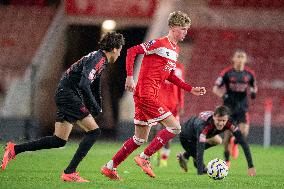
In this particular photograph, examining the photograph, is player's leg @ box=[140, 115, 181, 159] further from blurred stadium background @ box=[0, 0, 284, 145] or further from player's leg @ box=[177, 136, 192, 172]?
blurred stadium background @ box=[0, 0, 284, 145]

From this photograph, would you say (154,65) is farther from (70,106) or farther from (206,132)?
(206,132)

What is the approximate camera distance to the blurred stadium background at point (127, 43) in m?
21.7

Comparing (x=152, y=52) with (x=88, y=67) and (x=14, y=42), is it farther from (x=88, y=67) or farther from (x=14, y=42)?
(x=14, y=42)

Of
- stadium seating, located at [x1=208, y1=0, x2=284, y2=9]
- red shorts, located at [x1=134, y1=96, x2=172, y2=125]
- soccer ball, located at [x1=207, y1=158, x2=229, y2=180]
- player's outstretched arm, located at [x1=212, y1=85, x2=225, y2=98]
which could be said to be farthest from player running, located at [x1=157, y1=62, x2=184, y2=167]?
stadium seating, located at [x1=208, y1=0, x2=284, y2=9]

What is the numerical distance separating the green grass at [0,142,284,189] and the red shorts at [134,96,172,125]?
721mm

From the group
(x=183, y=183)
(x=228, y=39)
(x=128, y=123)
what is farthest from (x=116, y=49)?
(x=228, y=39)

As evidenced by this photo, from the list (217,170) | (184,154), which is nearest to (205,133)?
(184,154)

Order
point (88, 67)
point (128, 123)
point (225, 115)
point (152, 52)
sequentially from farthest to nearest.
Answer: point (128, 123) → point (225, 115) → point (152, 52) → point (88, 67)

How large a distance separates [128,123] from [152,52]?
10968mm

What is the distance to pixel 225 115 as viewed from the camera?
1100 cm

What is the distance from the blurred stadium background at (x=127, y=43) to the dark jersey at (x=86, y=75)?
10.7 meters

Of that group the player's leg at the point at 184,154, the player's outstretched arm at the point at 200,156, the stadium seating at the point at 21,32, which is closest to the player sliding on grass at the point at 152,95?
the player's outstretched arm at the point at 200,156

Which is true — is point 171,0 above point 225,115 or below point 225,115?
above

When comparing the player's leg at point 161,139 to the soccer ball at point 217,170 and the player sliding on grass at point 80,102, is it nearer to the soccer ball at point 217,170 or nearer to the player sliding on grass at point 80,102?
the soccer ball at point 217,170
